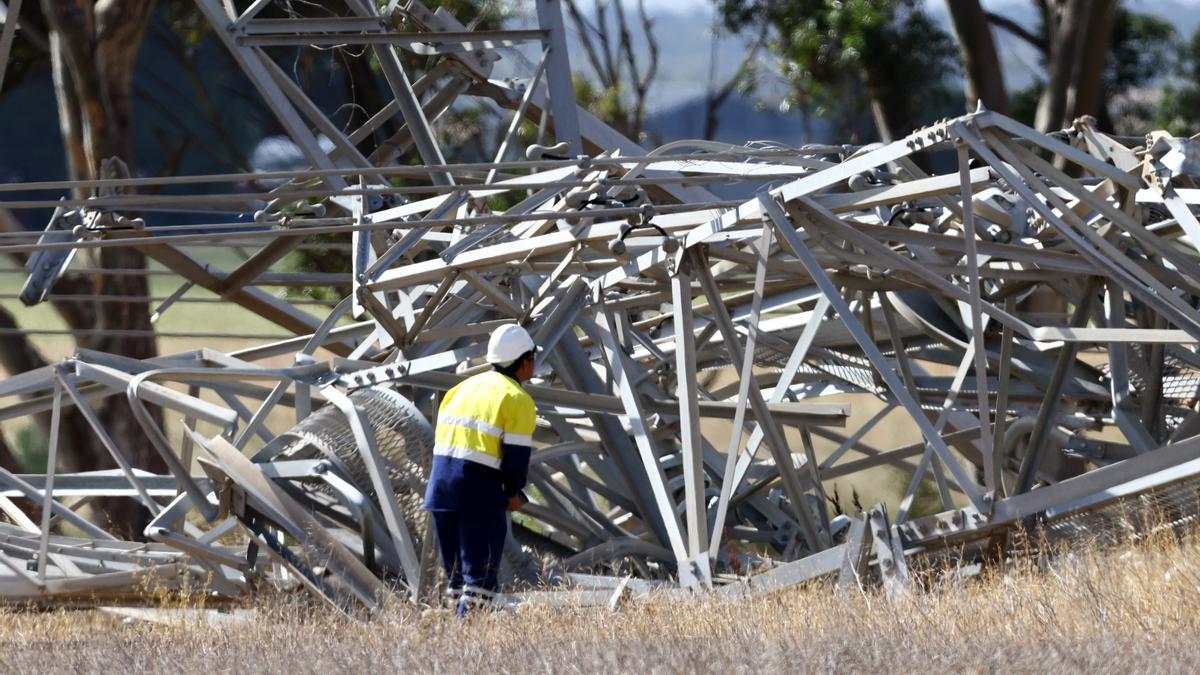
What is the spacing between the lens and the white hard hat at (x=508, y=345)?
852 cm

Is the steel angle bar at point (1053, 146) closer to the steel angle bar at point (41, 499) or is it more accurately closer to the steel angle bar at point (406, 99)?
the steel angle bar at point (406, 99)

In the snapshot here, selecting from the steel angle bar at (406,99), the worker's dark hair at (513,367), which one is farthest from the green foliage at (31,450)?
the worker's dark hair at (513,367)

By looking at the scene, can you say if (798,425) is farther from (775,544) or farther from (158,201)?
(158,201)

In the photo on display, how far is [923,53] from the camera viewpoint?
22.9 meters

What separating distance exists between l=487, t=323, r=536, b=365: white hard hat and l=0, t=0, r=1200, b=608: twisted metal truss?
2.37 ft

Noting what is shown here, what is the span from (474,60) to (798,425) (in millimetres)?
4326

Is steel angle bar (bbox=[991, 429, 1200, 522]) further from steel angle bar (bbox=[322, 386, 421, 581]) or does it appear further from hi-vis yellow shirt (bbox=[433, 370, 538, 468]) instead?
steel angle bar (bbox=[322, 386, 421, 581])

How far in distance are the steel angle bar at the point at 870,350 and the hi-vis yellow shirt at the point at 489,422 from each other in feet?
5.61

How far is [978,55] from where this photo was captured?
1950 cm

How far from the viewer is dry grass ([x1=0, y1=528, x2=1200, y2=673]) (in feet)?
18.5

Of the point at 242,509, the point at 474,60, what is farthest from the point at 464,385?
the point at 474,60

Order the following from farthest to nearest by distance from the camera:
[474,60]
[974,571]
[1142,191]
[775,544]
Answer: [474,60] < [775,544] < [1142,191] < [974,571]

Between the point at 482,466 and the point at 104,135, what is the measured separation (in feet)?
38.0

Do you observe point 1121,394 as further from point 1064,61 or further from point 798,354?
point 1064,61
